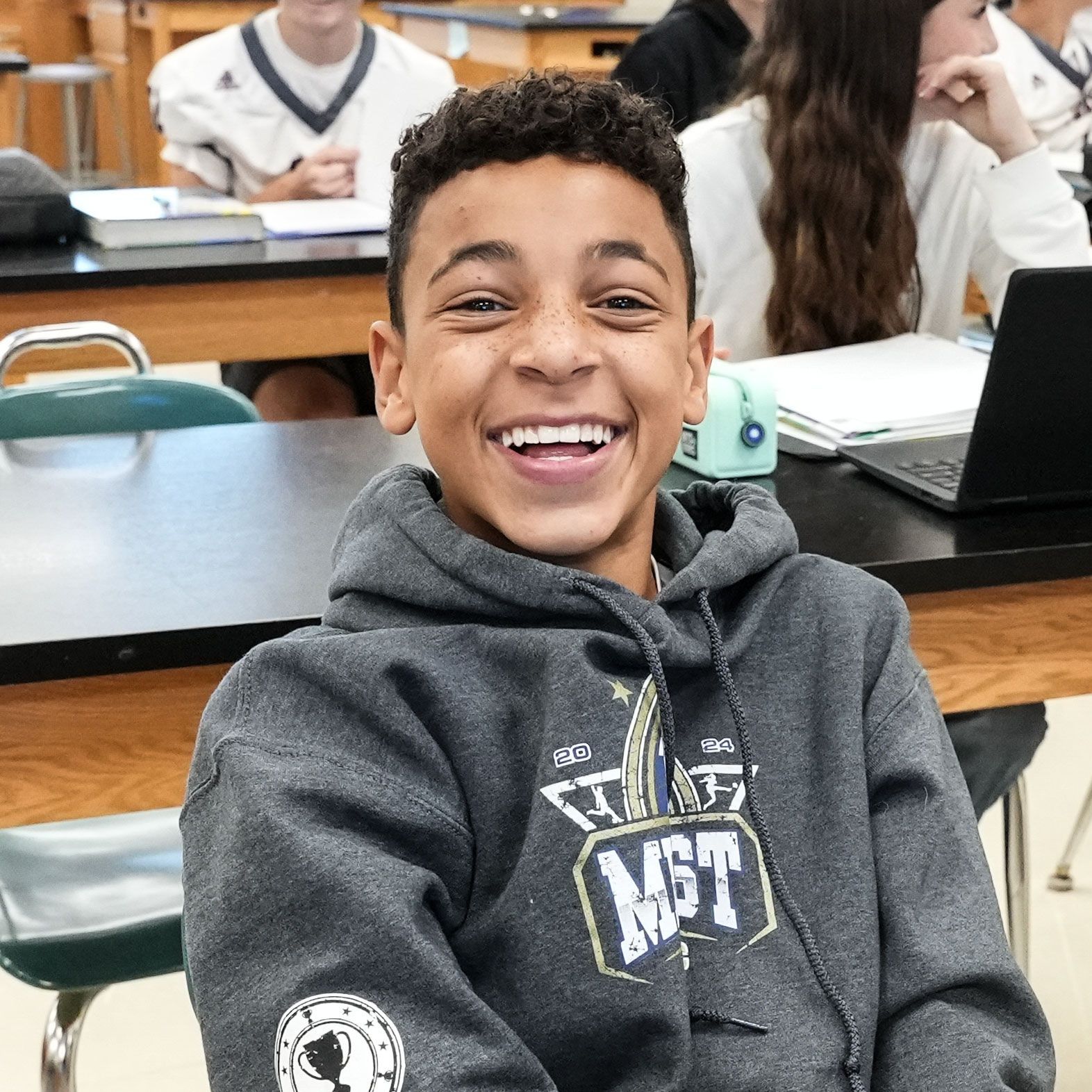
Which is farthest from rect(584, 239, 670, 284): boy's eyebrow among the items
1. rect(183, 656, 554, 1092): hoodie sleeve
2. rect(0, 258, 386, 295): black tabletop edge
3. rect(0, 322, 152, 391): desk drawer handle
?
rect(0, 258, 386, 295): black tabletop edge

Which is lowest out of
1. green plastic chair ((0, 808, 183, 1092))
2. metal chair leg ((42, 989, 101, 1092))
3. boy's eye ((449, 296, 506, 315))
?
metal chair leg ((42, 989, 101, 1092))

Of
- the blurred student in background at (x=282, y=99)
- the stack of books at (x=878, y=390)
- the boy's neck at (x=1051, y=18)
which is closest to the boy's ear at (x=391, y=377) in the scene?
the stack of books at (x=878, y=390)

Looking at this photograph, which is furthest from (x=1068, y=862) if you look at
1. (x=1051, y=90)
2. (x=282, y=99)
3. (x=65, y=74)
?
(x=65, y=74)

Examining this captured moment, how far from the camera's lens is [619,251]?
1011 mm

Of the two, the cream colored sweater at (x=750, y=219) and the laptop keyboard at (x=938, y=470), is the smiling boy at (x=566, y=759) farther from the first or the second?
the cream colored sweater at (x=750, y=219)

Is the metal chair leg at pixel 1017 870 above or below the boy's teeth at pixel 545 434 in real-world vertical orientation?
below

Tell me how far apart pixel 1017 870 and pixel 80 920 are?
3.14 ft

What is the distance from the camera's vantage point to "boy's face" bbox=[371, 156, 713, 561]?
3.26 feet

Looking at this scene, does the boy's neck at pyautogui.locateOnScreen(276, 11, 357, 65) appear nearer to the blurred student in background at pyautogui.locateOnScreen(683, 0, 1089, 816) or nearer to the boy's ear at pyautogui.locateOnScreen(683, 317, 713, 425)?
the blurred student in background at pyautogui.locateOnScreen(683, 0, 1089, 816)

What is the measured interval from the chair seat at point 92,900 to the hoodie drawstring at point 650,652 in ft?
1.82

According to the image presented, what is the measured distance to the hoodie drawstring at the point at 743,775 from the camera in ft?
3.01

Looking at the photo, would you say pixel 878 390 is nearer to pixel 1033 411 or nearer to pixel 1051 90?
pixel 1033 411

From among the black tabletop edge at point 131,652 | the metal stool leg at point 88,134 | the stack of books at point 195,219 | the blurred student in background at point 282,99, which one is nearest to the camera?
the black tabletop edge at point 131,652

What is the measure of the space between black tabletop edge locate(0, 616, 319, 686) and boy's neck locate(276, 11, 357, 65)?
247 centimetres
